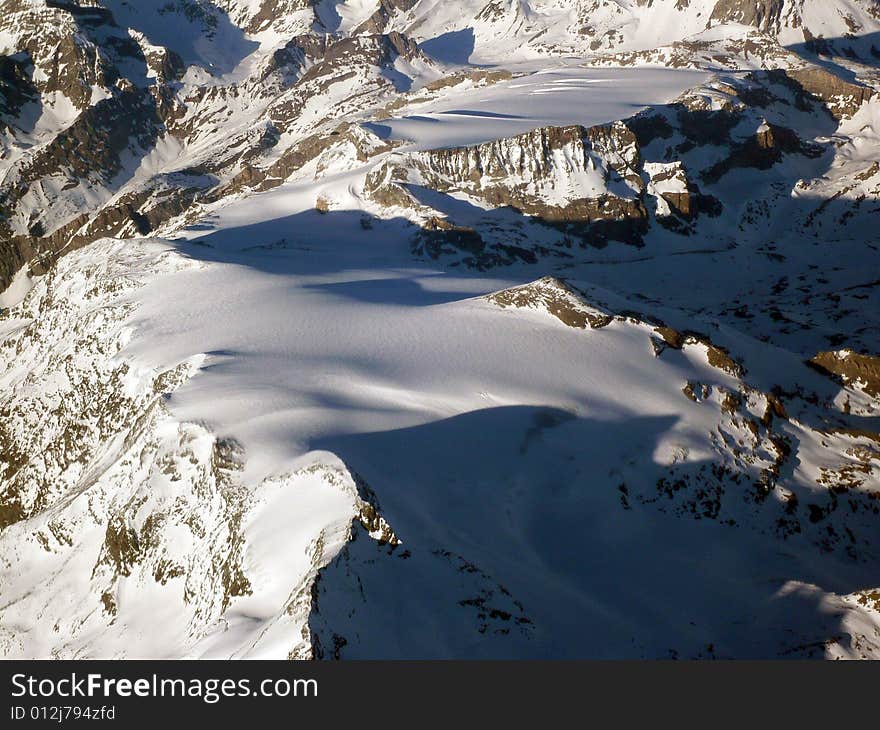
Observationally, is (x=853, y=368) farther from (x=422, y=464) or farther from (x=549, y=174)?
(x=549, y=174)

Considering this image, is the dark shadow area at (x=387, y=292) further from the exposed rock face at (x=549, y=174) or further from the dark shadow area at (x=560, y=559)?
the exposed rock face at (x=549, y=174)

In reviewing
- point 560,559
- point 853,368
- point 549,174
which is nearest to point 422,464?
point 560,559

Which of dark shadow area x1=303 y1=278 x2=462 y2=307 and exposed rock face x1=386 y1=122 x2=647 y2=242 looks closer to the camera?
dark shadow area x1=303 y1=278 x2=462 y2=307

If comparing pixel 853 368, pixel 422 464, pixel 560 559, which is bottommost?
pixel 853 368

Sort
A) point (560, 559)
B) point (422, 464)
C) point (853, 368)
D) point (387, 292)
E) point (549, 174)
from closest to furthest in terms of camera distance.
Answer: point (560, 559) < point (422, 464) < point (853, 368) < point (387, 292) < point (549, 174)

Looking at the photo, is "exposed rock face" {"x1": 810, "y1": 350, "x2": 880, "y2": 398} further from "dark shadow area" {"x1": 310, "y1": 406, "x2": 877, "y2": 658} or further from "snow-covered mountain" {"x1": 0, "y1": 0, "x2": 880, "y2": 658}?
"dark shadow area" {"x1": 310, "y1": 406, "x2": 877, "y2": 658}

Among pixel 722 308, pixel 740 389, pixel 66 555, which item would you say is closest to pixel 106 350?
pixel 66 555

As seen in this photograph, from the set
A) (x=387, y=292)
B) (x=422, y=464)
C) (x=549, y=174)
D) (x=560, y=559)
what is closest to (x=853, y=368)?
(x=560, y=559)

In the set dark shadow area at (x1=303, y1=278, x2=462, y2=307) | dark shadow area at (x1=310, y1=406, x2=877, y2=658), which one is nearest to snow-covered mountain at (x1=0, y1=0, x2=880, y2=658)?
dark shadow area at (x1=310, y1=406, x2=877, y2=658)

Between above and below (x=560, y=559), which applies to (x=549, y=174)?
above

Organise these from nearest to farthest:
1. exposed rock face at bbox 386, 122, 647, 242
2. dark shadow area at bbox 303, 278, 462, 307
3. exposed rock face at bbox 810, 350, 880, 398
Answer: exposed rock face at bbox 810, 350, 880, 398, dark shadow area at bbox 303, 278, 462, 307, exposed rock face at bbox 386, 122, 647, 242

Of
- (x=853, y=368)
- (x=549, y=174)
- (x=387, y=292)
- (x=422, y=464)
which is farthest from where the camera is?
(x=549, y=174)

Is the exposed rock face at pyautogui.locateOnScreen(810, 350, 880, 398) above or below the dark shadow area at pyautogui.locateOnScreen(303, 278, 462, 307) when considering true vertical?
below

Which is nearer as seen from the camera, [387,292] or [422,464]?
[422,464]
